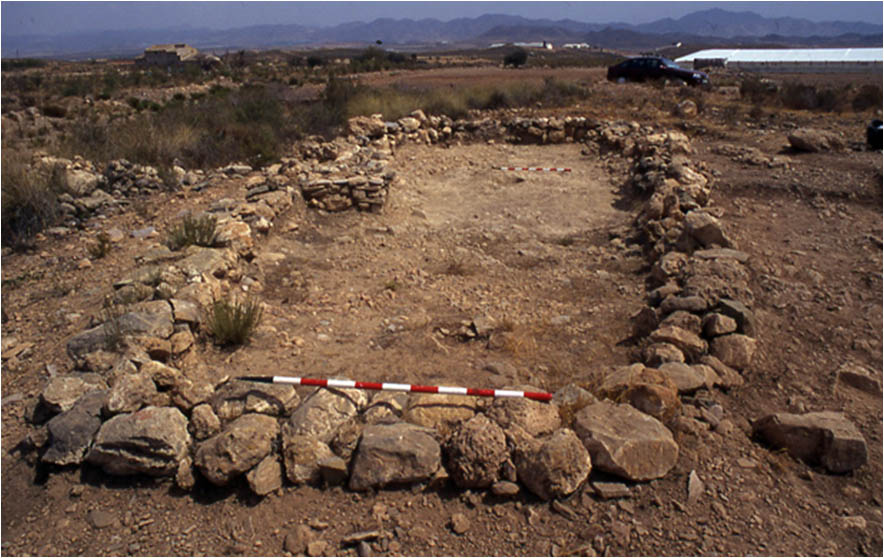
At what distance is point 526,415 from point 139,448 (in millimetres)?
1971

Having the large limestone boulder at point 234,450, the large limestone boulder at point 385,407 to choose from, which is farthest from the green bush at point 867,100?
the large limestone boulder at point 234,450

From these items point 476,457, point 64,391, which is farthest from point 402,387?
point 64,391

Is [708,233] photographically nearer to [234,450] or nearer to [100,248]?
[234,450]

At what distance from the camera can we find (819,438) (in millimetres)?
3150

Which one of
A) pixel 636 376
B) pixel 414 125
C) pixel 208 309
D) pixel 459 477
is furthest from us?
pixel 414 125

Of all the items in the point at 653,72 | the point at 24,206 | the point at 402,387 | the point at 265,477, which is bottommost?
the point at 265,477

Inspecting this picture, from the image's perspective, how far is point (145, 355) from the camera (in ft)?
12.5

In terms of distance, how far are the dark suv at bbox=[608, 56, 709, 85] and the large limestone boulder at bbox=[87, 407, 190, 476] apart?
23.4 meters

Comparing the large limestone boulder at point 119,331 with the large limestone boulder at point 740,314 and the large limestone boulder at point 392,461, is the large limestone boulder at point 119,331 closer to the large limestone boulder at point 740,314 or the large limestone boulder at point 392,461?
the large limestone boulder at point 392,461

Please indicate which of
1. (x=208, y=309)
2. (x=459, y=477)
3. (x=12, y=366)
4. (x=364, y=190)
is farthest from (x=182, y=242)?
(x=459, y=477)

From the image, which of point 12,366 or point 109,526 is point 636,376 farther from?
point 12,366

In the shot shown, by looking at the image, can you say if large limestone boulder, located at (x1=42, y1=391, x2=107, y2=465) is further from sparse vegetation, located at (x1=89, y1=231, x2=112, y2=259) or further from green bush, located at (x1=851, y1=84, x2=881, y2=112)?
green bush, located at (x1=851, y1=84, x2=881, y2=112)

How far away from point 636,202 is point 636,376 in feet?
18.8

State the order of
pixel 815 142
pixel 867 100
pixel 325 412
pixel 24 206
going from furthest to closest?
pixel 867 100
pixel 815 142
pixel 24 206
pixel 325 412
